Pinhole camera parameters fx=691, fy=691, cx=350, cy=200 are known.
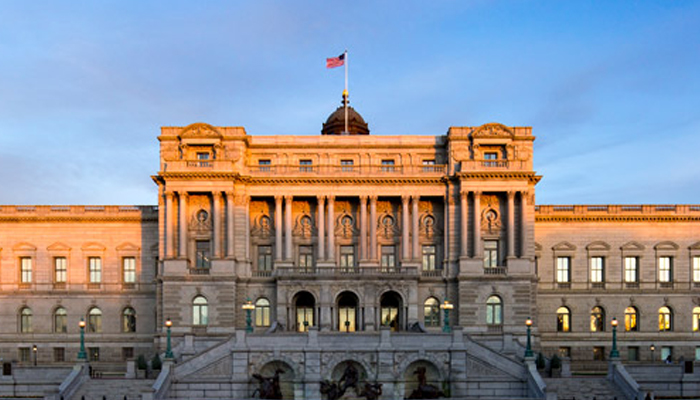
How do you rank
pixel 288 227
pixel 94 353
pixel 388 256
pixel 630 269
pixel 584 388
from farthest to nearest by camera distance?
pixel 630 269 → pixel 94 353 → pixel 388 256 → pixel 288 227 → pixel 584 388

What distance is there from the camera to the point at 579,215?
211 feet

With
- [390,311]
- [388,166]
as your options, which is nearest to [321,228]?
[388,166]

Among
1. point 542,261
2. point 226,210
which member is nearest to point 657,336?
point 542,261

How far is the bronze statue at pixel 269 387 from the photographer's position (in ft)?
146

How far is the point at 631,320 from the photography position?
2491 inches

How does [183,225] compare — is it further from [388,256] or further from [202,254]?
[388,256]

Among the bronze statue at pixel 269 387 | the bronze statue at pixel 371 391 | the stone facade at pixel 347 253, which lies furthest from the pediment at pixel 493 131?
the bronze statue at pixel 269 387

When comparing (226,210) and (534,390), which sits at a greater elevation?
(226,210)

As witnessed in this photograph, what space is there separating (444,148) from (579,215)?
46.6ft

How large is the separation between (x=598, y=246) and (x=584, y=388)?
22232 millimetres

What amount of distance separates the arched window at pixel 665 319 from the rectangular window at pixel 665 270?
104 inches

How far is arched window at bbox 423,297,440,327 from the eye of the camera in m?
59.7

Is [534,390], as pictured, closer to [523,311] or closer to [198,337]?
[523,311]

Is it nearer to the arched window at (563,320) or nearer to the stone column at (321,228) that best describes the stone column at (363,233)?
the stone column at (321,228)
